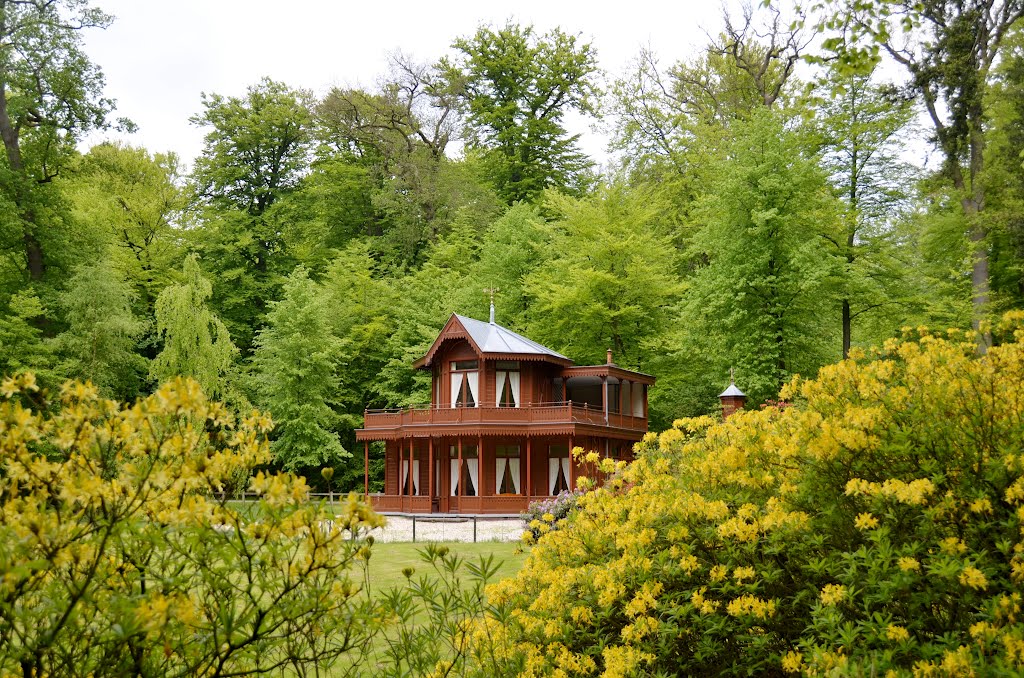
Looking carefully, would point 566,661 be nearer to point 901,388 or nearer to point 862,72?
point 901,388

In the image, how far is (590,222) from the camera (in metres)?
34.2

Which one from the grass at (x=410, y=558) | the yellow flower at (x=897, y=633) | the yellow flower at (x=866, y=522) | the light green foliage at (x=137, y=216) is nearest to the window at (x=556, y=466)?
the grass at (x=410, y=558)

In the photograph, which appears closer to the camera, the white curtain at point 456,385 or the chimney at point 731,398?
the chimney at point 731,398

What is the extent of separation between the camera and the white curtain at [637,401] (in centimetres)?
3384

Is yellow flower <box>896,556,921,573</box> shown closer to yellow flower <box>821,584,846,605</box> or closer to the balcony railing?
yellow flower <box>821,584,846,605</box>

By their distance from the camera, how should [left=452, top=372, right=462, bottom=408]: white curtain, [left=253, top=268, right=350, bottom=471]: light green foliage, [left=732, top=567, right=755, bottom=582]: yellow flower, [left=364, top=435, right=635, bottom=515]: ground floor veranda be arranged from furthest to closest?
[left=253, top=268, right=350, bottom=471]: light green foliage
[left=452, top=372, right=462, bottom=408]: white curtain
[left=364, top=435, right=635, bottom=515]: ground floor veranda
[left=732, top=567, right=755, bottom=582]: yellow flower

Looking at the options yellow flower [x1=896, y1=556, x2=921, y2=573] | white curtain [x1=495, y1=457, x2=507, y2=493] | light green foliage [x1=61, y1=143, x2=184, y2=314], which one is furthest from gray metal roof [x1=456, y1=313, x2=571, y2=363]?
yellow flower [x1=896, y1=556, x2=921, y2=573]

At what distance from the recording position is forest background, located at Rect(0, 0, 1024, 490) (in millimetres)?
27594

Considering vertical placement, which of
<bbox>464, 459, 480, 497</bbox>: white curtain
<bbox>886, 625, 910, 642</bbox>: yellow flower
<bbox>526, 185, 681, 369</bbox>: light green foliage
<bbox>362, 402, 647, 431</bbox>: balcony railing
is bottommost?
<bbox>464, 459, 480, 497</bbox>: white curtain

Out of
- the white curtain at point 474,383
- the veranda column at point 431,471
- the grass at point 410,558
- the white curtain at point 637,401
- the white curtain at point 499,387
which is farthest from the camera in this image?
the white curtain at point 637,401

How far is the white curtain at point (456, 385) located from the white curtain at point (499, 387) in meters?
1.45

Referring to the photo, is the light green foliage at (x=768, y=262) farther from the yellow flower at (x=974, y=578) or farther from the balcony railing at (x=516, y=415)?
the yellow flower at (x=974, y=578)

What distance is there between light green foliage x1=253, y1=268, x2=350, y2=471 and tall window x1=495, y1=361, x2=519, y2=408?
7.97m

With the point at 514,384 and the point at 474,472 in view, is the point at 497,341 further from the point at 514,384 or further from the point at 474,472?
the point at 474,472
